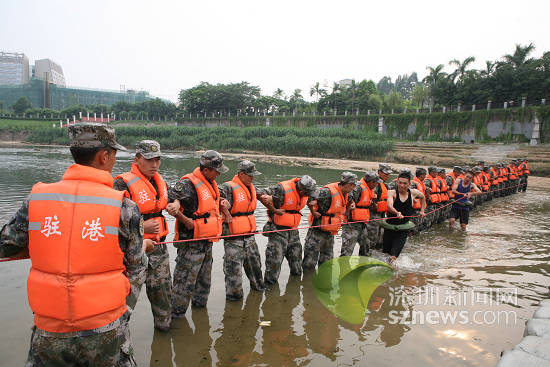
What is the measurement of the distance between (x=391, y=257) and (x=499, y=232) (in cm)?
544

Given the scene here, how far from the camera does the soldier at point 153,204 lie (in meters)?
3.73

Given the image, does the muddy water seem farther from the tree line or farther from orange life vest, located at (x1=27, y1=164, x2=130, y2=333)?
the tree line

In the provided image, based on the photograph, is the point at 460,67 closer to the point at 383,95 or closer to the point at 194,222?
the point at 383,95

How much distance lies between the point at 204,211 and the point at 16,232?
239cm

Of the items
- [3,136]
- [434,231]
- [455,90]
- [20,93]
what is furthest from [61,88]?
[434,231]

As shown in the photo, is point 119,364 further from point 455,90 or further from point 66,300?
point 455,90

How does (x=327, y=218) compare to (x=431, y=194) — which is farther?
(x=431, y=194)

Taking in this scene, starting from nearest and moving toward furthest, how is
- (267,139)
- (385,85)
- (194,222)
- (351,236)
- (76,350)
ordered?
(76,350) < (194,222) < (351,236) < (267,139) < (385,85)

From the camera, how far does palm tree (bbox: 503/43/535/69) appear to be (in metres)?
40.0

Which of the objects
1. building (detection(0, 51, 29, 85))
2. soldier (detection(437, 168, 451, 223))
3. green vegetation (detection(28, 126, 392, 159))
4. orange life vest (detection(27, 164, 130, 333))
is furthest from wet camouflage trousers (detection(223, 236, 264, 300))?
building (detection(0, 51, 29, 85))

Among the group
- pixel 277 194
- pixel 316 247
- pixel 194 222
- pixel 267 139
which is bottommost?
pixel 316 247

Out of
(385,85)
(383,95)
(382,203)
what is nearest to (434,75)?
(383,95)

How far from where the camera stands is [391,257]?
6141 millimetres

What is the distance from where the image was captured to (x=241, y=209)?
4961 mm
